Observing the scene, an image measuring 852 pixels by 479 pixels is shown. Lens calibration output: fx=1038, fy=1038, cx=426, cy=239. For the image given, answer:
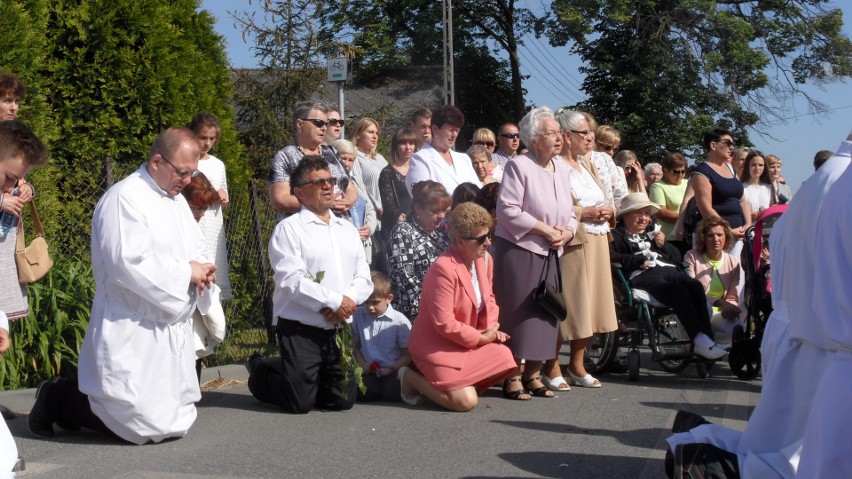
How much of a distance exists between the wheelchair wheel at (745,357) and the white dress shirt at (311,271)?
351 centimetres

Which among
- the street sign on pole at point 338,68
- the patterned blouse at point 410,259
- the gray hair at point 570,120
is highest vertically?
the street sign on pole at point 338,68

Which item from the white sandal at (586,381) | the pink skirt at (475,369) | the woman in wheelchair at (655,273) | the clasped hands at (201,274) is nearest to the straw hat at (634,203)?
the woman in wheelchair at (655,273)

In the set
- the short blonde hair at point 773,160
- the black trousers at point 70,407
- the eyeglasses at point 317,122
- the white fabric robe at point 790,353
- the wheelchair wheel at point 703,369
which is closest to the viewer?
the white fabric robe at point 790,353

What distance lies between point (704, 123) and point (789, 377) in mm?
31893

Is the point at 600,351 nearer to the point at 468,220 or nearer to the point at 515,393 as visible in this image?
the point at 515,393

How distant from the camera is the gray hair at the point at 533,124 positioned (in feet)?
26.8

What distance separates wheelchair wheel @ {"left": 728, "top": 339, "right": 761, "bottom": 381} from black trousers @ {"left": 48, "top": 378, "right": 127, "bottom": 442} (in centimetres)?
528

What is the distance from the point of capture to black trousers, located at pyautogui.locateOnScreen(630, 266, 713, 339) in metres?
9.02

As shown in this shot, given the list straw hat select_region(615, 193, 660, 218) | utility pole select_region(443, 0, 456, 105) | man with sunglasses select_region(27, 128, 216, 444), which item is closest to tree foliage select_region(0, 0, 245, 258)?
man with sunglasses select_region(27, 128, 216, 444)

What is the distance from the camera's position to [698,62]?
3494 cm

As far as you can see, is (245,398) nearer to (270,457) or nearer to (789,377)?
(270,457)

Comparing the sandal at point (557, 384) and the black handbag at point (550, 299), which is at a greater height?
the black handbag at point (550, 299)

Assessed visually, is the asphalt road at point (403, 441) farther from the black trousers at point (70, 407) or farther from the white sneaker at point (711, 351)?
the white sneaker at point (711, 351)

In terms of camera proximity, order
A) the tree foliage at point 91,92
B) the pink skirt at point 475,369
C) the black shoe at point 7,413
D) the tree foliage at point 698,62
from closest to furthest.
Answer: the black shoe at point 7,413
the pink skirt at point 475,369
the tree foliage at point 91,92
the tree foliage at point 698,62
